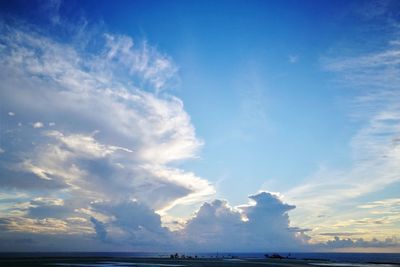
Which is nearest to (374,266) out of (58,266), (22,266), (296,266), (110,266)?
(296,266)

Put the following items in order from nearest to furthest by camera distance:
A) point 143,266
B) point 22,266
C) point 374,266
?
1. point 22,266
2. point 143,266
3. point 374,266

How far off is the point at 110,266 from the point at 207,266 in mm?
24010

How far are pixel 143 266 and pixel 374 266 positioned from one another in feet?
203

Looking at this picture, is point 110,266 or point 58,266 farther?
point 110,266

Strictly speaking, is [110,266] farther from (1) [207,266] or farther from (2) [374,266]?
(2) [374,266]

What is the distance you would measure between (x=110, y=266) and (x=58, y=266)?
483 inches

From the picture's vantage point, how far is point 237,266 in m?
88.7

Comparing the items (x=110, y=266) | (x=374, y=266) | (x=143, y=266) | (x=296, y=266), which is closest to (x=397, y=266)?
(x=374, y=266)

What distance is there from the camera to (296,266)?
8969 centimetres

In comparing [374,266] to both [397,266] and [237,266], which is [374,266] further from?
[237,266]

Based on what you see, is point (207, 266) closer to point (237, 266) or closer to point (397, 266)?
point (237, 266)

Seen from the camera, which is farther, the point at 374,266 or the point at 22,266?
the point at 374,266

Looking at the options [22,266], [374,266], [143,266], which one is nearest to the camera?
[22,266]

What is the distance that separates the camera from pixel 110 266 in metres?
86.6
